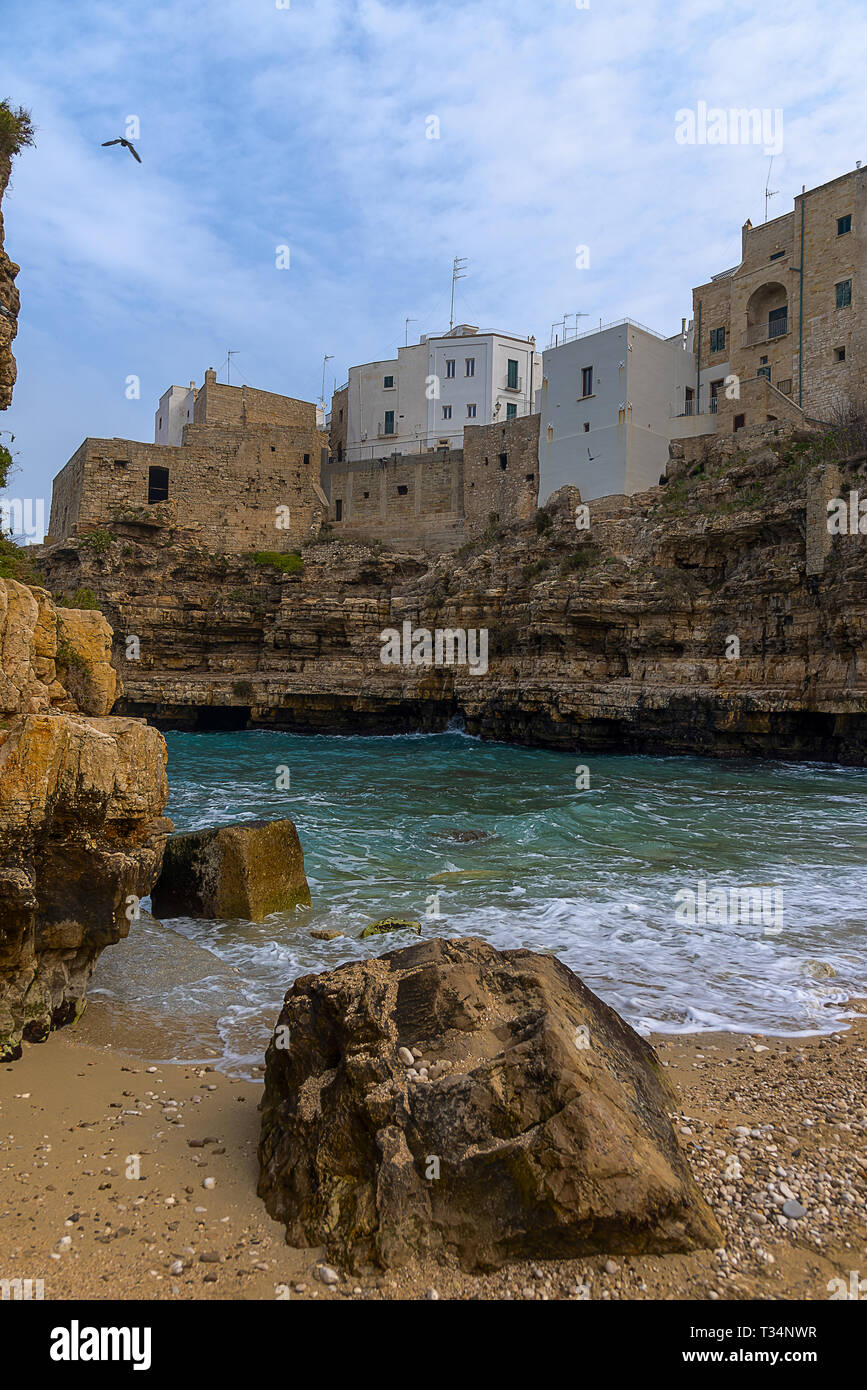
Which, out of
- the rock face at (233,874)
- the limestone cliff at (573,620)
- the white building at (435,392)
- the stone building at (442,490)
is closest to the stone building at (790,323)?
the limestone cliff at (573,620)

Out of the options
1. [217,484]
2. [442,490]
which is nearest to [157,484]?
[217,484]

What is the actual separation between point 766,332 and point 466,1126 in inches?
1686

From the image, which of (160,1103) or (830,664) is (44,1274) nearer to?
(160,1103)

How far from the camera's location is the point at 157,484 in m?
42.4

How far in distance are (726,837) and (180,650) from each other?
100.0 ft

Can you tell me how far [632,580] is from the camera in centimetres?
2847

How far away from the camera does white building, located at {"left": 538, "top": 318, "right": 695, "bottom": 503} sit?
120 ft

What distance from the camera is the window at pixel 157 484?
4228 centimetres

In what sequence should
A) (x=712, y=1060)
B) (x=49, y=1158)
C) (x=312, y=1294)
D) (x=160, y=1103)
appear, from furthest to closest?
1. (x=712, y=1060)
2. (x=160, y=1103)
3. (x=49, y=1158)
4. (x=312, y=1294)

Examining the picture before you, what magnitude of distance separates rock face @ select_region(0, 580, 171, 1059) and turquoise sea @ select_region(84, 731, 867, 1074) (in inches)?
39.4

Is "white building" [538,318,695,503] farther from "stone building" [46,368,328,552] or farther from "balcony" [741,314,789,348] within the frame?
"stone building" [46,368,328,552]

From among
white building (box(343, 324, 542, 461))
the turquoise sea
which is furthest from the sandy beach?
white building (box(343, 324, 542, 461))

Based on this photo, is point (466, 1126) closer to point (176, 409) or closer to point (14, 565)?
point (14, 565)
